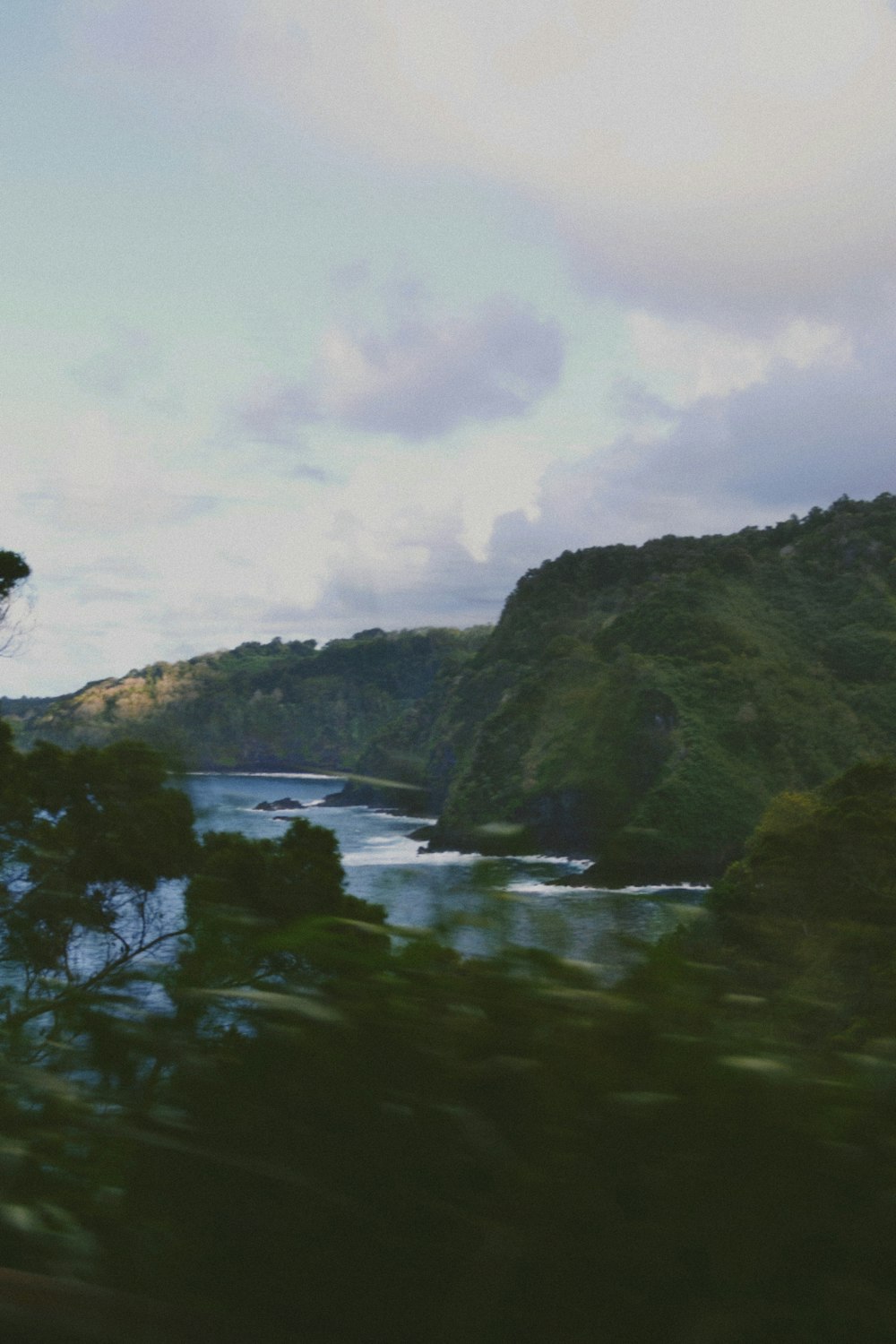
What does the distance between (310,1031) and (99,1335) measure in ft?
1.38

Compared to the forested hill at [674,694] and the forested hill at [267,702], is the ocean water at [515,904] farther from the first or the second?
the forested hill at [267,702]

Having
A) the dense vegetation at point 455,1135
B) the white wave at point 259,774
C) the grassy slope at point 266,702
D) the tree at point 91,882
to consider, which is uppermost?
the grassy slope at point 266,702

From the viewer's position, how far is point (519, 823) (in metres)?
2.15

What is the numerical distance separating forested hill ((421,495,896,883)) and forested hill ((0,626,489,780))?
63 cm

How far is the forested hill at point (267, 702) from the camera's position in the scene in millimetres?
2768

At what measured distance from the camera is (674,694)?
107 ft

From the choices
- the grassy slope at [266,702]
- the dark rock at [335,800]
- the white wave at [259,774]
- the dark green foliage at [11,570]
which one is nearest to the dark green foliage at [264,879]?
the white wave at [259,774]

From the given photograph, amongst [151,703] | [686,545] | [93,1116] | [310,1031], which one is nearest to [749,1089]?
[310,1031]

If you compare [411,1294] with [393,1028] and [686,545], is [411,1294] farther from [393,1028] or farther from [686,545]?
[686,545]

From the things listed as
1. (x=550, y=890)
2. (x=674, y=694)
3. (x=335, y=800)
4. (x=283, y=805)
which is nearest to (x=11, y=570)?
(x=335, y=800)

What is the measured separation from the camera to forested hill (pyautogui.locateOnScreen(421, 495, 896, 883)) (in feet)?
7.70

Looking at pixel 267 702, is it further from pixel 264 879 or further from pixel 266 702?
pixel 264 879

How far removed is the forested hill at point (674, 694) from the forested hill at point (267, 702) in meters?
0.63

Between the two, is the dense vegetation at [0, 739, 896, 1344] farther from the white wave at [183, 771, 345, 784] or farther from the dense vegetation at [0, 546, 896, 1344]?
the white wave at [183, 771, 345, 784]
